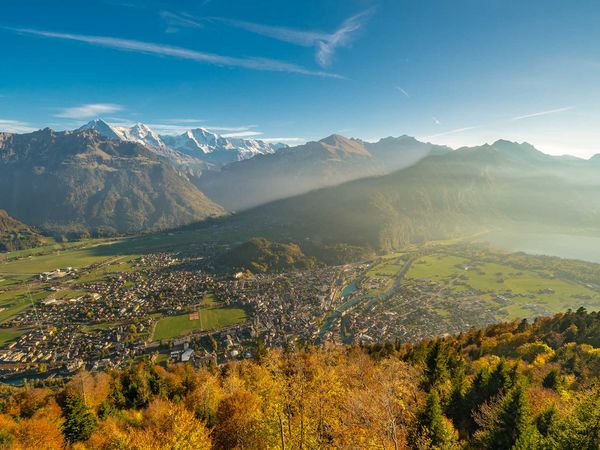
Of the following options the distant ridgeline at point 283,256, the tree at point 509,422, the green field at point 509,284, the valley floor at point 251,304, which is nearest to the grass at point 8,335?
the valley floor at point 251,304

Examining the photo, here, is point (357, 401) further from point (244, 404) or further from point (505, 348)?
point (505, 348)

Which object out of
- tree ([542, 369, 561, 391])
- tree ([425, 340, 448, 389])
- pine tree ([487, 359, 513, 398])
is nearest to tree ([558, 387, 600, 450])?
pine tree ([487, 359, 513, 398])

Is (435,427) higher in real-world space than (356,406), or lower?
lower

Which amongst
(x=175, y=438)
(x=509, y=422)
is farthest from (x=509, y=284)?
(x=175, y=438)

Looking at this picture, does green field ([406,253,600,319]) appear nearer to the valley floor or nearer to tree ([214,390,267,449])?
the valley floor

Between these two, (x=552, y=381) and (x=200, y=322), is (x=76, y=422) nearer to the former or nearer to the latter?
(x=552, y=381)

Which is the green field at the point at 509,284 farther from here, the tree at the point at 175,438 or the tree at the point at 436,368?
the tree at the point at 175,438

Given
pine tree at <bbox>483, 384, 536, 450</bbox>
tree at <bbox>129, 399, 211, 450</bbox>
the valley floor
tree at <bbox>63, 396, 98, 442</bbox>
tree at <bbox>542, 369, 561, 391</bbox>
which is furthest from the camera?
the valley floor
